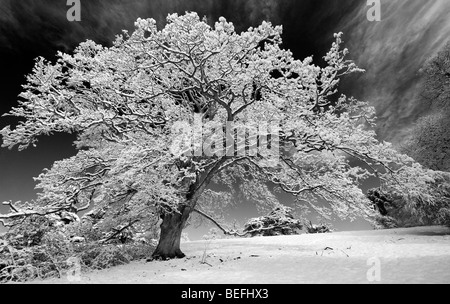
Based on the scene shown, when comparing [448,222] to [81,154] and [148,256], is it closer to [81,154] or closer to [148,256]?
[148,256]

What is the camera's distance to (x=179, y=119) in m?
9.93

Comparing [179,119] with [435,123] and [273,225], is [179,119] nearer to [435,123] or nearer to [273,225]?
[435,123]

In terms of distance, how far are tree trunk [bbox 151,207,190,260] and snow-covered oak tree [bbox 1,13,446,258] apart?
0.04 meters

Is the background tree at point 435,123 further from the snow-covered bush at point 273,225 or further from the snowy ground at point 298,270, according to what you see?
the snow-covered bush at point 273,225

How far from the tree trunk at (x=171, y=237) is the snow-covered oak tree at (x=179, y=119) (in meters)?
0.04

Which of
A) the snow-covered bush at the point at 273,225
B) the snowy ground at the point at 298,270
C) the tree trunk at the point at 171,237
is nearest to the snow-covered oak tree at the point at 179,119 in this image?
the tree trunk at the point at 171,237

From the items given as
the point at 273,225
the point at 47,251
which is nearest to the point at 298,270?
the point at 47,251

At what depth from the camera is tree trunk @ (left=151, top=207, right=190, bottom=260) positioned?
34.3ft

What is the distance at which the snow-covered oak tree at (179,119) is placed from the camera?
28.1 feet

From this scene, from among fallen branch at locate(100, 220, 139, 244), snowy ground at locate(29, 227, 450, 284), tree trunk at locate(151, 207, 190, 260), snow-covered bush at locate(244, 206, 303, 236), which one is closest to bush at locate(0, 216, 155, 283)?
fallen branch at locate(100, 220, 139, 244)

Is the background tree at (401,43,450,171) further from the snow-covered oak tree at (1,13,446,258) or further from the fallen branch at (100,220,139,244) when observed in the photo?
the fallen branch at (100,220,139,244)

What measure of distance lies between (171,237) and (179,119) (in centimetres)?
482

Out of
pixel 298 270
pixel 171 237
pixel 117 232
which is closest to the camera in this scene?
pixel 298 270
